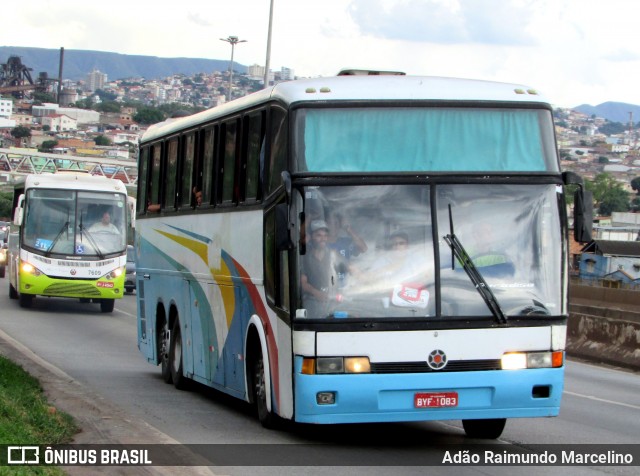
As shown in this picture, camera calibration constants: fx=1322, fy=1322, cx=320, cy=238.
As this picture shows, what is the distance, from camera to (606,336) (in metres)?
24.7

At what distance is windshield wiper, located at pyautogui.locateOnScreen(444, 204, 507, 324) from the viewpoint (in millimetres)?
10906

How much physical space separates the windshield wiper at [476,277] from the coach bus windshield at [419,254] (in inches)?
1.3

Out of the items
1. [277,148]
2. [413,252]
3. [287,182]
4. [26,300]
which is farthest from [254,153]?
[26,300]

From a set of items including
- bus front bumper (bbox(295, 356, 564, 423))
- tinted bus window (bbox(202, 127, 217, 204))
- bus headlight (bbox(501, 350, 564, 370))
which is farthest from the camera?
tinted bus window (bbox(202, 127, 217, 204))

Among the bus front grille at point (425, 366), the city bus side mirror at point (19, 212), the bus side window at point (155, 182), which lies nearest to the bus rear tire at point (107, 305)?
the city bus side mirror at point (19, 212)

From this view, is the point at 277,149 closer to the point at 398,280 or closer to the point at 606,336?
the point at 398,280

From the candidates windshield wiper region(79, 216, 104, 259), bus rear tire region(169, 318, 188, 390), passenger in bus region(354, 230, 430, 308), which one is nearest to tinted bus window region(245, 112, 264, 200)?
passenger in bus region(354, 230, 430, 308)

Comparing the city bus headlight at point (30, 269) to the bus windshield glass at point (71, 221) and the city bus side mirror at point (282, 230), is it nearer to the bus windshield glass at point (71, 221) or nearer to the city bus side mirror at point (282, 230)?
the bus windshield glass at point (71, 221)

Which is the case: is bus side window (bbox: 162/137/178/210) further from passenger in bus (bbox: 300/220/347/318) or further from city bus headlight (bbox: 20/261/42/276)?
city bus headlight (bbox: 20/261/42/276)

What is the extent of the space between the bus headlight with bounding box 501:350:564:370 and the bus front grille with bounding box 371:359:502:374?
8 cm

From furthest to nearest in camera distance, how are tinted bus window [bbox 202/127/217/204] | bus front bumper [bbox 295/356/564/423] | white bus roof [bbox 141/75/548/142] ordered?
tinted bus window [bbox 202/127/217/204]
white bus roof [bbox 141/75/548/142]
bus front bumper [bbox 295/356/564/423]

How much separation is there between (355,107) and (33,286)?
22.4m

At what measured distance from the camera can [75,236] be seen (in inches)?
1271

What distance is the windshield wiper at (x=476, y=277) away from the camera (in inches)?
429
